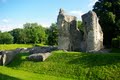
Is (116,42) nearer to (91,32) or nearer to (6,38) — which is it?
(91,32)

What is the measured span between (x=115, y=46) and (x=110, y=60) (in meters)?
15.1

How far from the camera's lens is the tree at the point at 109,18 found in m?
48.3

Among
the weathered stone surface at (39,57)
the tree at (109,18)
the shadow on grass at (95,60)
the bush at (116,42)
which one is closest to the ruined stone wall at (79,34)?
the bush at (116,42)

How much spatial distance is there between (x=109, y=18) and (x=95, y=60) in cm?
1716

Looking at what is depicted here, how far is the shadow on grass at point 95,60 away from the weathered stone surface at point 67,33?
10.2 m

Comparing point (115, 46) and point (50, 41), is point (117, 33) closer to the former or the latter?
point (115, 46)

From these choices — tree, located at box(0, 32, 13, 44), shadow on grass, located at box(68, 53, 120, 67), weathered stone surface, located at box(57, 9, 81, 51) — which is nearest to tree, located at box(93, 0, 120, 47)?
weathered stone surface, located at box(57, 9, 81, 51)

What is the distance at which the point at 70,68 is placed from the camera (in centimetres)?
3297

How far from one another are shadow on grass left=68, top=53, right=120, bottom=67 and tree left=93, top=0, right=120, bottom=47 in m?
15.3

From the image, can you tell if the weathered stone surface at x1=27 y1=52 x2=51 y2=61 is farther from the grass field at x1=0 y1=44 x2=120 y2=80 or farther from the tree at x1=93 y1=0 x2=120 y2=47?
the tree at x1=93 y1=0 x2=120 y2=47

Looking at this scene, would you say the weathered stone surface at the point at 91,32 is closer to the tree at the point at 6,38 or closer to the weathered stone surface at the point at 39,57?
the weathered stone surface at the point at 39,57

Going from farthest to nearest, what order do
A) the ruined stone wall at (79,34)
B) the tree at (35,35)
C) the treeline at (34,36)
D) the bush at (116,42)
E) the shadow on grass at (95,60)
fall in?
1. the tree at (35,35)
2. the treeline at (34,36)
3. the bush at (116,42)
4. the ruined stone wall at (79,34)
5. the shadow on grass at (95,60)

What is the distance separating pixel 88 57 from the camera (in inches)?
1359

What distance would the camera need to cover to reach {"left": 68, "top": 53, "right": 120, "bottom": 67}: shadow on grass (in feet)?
105
